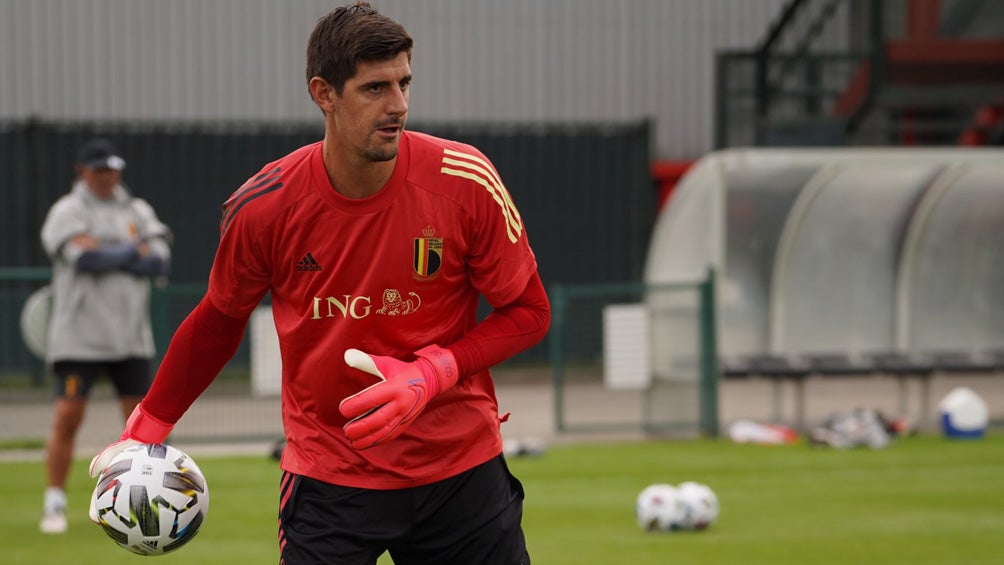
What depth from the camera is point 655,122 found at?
79.3ft

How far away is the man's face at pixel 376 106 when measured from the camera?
406cm

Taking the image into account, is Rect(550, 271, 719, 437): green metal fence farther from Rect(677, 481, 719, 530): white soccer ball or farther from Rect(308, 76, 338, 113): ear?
Rect(308, 76, 338, 113): ear

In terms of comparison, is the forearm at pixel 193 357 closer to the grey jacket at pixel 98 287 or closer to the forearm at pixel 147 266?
the grey jacket at pixel 98 287

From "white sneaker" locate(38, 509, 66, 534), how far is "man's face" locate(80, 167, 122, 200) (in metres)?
2.04

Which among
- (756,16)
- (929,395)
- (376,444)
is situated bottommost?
(929,395)

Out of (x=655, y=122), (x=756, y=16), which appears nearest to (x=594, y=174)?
(x=655, y=122)

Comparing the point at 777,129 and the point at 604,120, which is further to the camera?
the point at 604,120

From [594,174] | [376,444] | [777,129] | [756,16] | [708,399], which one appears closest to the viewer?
[376,444]

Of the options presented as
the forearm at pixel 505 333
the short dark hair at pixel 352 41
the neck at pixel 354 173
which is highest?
the short dark hair at pixel 352 41

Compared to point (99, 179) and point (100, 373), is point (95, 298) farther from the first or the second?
point (99, 179)

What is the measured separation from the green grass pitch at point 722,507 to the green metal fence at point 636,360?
630 millimetres

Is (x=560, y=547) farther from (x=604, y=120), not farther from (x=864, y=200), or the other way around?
(x=604, y=120)

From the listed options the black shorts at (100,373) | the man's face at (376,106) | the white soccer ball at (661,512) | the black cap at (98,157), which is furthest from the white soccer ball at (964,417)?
the man's face at (376,106)

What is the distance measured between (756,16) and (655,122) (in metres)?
2.63
